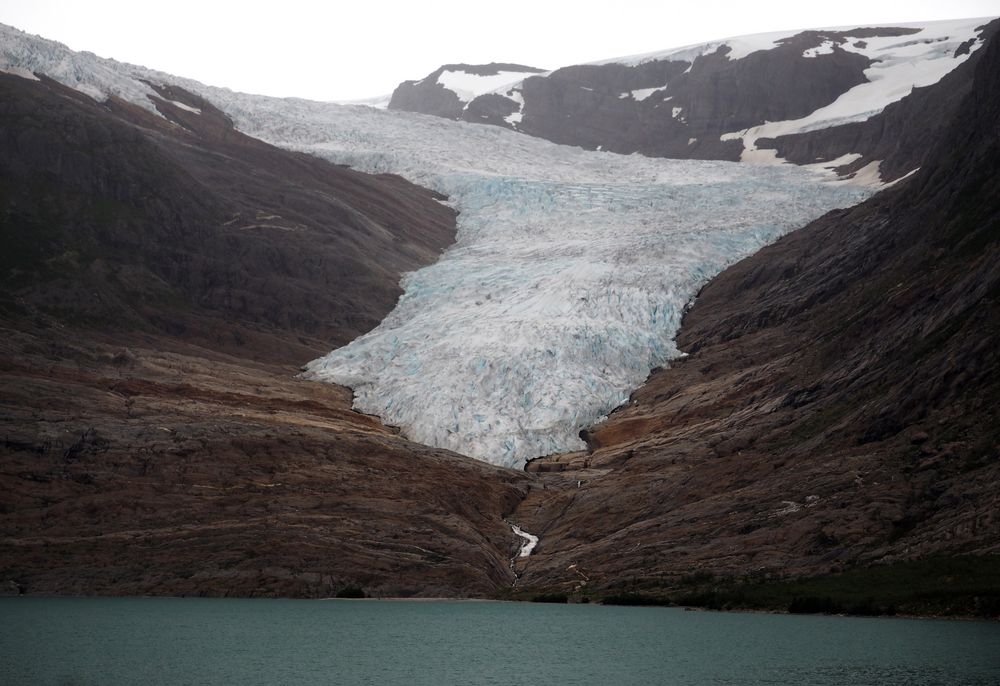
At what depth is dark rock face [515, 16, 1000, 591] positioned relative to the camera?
53.9 meters

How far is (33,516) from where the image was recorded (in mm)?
59562

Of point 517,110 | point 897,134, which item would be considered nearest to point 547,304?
point 897,134

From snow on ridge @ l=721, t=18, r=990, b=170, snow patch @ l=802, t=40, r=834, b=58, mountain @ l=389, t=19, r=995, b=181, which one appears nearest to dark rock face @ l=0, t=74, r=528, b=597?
mountain @ l=389, t=19, r=995, b=181

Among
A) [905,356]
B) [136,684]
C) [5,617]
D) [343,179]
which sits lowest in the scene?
[5,617]

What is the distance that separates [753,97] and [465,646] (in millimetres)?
134773

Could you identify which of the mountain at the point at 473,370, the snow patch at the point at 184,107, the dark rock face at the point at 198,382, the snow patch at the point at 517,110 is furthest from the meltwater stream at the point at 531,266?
the snow patch at the point at 517,110

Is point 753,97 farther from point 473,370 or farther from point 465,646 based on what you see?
point 465,646

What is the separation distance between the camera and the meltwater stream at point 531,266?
256 feet

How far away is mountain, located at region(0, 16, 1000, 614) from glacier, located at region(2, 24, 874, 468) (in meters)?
0.55

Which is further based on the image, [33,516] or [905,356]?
[905,356]

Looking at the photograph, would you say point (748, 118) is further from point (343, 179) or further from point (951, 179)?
point (951, 179)

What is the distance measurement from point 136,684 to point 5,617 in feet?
52.5

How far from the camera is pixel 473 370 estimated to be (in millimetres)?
79812

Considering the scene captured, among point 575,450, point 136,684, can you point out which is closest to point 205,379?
point 575,450
